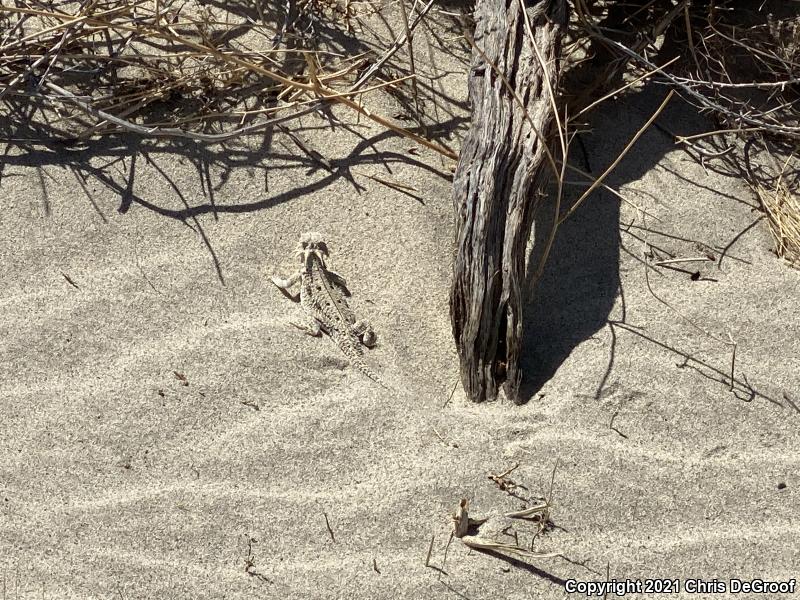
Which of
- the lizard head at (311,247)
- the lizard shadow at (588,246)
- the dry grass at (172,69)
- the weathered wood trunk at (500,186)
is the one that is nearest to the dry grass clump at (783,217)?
the lizard shadow at (588,246)

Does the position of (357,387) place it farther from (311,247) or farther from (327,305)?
(311,247)

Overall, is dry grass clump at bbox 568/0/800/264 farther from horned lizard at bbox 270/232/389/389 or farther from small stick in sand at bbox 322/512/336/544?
small stick in sand at bbox 322/512/336/544

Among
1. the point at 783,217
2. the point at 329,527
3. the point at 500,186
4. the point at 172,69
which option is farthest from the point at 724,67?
the point at 329,527

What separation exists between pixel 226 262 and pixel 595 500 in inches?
45.8

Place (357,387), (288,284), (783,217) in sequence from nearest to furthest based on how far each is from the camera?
(357,387) < (288,284) < (783,217)

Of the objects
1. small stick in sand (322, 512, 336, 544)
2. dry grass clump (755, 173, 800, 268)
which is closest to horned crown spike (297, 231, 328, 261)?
small stick in sand (322, 512, 336, 544)

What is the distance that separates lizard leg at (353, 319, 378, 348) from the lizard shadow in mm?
402

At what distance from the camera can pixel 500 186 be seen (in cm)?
229

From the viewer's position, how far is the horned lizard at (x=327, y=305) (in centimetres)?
244

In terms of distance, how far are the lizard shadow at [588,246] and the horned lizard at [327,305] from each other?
0.43 m

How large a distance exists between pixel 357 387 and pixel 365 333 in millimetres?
152

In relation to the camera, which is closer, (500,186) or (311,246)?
(500,186)

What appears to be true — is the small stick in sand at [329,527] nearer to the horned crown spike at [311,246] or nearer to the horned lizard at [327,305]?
the horned lizard at [327,305]

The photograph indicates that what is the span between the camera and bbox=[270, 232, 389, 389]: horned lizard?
2.44 metres
